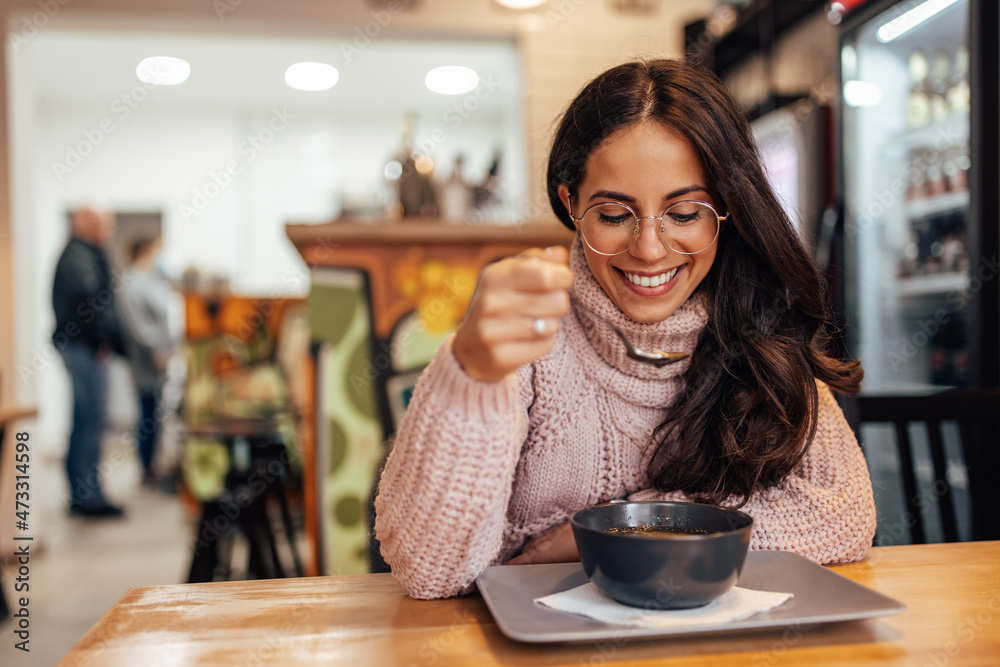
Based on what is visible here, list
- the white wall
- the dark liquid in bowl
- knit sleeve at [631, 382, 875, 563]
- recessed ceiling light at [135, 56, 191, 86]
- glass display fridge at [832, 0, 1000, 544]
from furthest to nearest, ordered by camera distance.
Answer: the white wall, recessed ceiling light at [135, 56, 191, 86], glass display fridge at [832, 0, 1000, 544], knit sleeve at [631, 382, 875, 563], the dark liquid in bowl

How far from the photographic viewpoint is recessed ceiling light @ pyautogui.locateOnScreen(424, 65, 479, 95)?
5699mm

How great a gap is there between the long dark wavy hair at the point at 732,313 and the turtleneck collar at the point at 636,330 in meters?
0.03

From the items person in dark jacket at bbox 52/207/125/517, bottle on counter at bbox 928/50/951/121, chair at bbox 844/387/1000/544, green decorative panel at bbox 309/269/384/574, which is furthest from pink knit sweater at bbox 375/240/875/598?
person in dark jacket at bbox 52/207/125/517

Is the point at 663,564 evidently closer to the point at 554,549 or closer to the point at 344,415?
the point at 554,549

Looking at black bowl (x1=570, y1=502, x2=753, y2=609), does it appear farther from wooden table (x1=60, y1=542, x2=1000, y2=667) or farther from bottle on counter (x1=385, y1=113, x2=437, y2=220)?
bottle on counter (x1=385, y1=113, x2=437, y2=220)

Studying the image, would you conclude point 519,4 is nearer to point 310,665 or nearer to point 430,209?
point 430,209

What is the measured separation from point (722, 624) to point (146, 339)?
16.7 feet

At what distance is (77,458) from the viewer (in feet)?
13.4

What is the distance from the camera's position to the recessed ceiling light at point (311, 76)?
554 cm

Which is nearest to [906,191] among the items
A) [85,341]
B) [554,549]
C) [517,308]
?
[554,549]

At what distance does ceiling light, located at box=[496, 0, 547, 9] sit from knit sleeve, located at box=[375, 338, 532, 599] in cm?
353

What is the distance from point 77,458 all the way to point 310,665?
4080mm

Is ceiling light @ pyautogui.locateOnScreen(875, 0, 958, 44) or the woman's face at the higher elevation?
ceiling light @ pyautogui.locateOnScreen(875, 0, 958, 44)

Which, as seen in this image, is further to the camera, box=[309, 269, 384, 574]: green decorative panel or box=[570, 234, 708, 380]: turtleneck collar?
box=[309, 269, 384, 574]: green decorative panel
